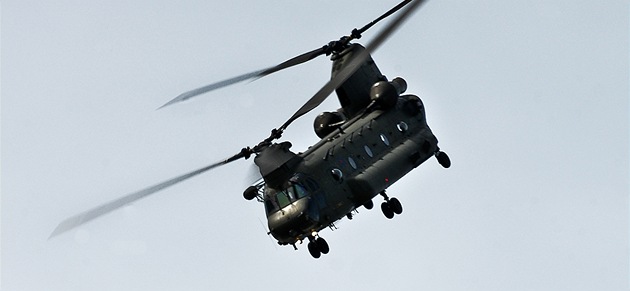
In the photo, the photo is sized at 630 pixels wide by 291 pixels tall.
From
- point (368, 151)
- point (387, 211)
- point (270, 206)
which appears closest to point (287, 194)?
point (270, 206)

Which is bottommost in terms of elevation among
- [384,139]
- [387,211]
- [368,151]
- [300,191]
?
[387,211]

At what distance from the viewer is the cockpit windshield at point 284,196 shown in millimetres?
48438

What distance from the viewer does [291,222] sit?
47.5m

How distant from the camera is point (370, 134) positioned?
2090 inches

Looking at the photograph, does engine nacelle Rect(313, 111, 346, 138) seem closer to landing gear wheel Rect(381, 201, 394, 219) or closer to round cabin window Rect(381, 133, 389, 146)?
round cabin window Rect(381, 133, 389, 146)

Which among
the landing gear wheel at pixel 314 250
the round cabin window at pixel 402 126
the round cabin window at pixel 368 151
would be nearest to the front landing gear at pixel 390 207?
the round cabin window at pixel 368 151

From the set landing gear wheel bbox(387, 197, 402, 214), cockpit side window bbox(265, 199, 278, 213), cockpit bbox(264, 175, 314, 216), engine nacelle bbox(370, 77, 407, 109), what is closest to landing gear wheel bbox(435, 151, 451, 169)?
engine nacelle bbox(370, 77, 407, 109)

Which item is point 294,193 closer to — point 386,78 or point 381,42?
point 381,42

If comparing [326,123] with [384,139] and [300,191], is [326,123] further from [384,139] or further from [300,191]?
[300,191]

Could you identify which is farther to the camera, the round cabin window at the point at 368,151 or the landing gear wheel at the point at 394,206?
the landing gear wheel at the point at 394,206

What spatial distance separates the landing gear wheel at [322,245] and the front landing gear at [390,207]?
5.58m

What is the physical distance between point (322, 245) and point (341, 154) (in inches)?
191

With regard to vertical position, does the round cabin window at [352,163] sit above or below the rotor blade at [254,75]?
below

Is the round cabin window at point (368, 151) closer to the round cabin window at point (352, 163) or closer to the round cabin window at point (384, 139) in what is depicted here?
the round cabin window at point (352, 163)
